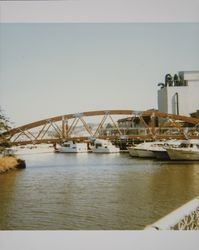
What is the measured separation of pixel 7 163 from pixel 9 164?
0.43 feet

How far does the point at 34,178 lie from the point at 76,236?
4.49 meters

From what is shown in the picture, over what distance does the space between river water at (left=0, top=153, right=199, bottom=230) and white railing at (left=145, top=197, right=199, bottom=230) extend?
1.18 metres

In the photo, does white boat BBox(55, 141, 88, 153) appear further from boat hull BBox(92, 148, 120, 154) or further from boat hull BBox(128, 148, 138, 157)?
boat hull BBox(128, 148, 138, 157)

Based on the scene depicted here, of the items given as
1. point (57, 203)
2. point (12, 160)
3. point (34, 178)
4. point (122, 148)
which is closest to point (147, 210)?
point (57, 203)

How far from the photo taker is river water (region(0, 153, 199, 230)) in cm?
433

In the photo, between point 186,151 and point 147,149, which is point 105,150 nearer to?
point 147,149

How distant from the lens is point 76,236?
3.61 metres

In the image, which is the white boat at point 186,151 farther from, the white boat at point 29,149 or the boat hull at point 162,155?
the white boat at point 29,149

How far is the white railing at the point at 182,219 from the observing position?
2.39 m

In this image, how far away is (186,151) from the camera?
10820 millimetres

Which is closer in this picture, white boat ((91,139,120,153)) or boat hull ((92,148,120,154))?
boat hull ((92,148,120,154))

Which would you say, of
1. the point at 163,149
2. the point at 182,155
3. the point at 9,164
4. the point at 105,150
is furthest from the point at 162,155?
the point at 105,150

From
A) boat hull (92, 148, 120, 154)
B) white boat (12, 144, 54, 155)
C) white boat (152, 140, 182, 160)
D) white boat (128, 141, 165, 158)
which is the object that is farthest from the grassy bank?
boat hull (92, 148, 120, 154)

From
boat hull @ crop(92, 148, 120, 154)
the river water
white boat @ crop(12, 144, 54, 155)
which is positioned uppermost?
white boat @ crop(12, 144, 54, 155)
